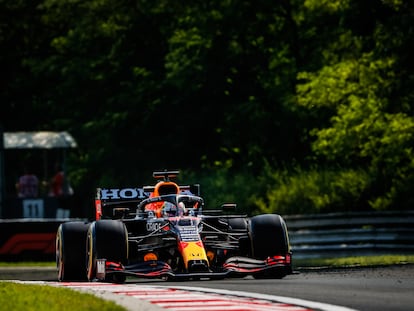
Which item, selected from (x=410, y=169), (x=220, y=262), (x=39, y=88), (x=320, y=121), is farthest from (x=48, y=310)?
(x=39, y=88)

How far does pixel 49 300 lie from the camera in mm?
13547

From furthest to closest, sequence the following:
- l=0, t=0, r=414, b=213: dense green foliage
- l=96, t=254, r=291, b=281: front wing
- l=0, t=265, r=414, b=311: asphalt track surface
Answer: l=0, t=0, r=414, b=213: dense green foliage < l=96, t=254, r=291, b=281: front wing < l=0, t=265, r=414, b=311: asphalt track surface

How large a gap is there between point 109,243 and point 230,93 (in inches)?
1227

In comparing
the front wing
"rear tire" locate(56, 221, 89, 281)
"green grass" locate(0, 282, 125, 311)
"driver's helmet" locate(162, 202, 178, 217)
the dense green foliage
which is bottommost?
"green grass" locate(0, 282, 125, 311)

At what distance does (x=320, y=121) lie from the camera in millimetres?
46594

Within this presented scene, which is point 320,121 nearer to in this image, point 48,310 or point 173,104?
point 173,104

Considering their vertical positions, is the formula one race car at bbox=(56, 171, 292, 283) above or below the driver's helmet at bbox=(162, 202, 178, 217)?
below

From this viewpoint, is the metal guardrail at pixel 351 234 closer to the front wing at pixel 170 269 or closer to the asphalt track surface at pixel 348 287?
the asphalt track surface at pixel 348 287

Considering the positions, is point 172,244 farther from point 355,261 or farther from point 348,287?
point 355,261

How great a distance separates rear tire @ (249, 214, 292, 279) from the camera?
749 inches

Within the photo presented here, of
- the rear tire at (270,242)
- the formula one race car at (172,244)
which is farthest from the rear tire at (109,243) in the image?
the rear tire at (270,242)

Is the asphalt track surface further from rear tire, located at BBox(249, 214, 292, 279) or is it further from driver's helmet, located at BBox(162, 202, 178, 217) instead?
driver's helmet, located at BBox(162, 202, 178, 217)

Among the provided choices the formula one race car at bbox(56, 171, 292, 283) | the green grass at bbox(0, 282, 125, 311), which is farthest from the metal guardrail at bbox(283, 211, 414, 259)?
the green grass at bbox(0, 282, 125, 311)

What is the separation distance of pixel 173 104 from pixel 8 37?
10951 millimetres
